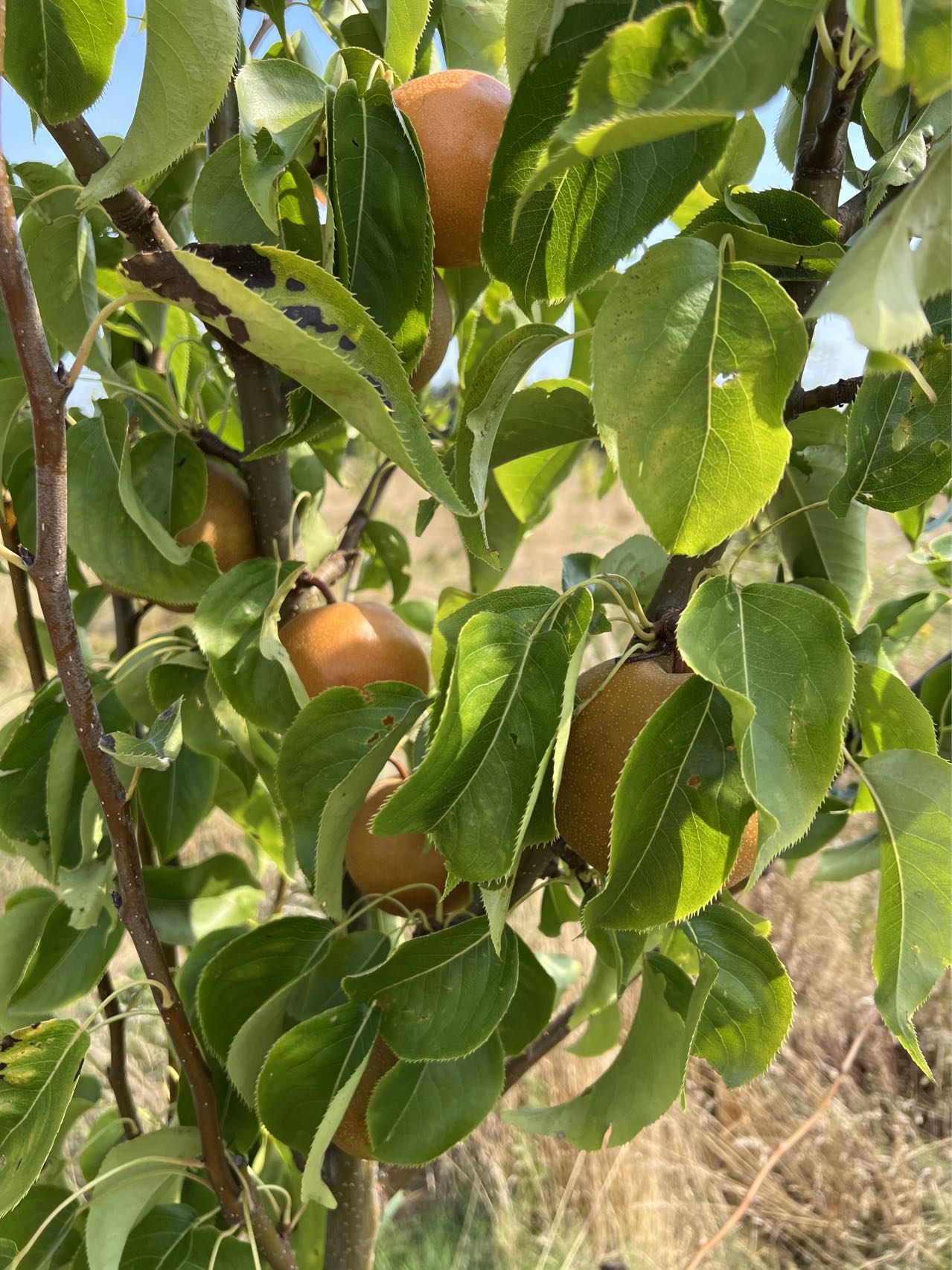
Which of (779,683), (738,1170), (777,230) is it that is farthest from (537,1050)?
(738,1170)

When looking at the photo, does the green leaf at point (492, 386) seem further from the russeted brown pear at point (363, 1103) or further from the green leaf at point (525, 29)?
the russeted brown pear at point (363, 1103)

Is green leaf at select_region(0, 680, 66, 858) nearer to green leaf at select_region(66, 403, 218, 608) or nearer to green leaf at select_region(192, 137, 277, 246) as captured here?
green leaf at select_region(66, 403, 218, 608)

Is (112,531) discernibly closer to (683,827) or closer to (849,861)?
(683,827)

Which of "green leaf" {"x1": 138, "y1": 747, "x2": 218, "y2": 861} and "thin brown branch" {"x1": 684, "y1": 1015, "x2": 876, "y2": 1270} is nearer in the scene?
"green leaf" {"x1": 138, "y1": 747, "x2": 218, "y2": 861}

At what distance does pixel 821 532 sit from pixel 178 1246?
542 mm

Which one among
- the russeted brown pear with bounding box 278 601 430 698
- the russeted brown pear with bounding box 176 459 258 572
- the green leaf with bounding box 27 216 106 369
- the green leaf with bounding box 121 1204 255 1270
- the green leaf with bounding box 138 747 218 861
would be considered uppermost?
the green leaf with bounding box 27 216 106 369

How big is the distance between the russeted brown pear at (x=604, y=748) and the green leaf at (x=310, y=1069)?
162mm

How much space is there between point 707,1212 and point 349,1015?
1512mm

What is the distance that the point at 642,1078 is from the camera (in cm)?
53

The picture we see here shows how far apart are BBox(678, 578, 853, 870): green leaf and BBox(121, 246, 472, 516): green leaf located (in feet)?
0.36

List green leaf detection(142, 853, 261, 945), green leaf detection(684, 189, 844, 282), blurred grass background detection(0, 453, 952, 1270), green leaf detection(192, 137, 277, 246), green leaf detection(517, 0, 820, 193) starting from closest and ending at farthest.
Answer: green leaf detection(517, 0, 820, 193)
green leaf detection(684, 189, 844, 282)
green leaf detection(192, 137, 277, 246)
green leaf detection(142, 853, 261, 945)
blurred grass background detection(0, 453, 952, 1270)

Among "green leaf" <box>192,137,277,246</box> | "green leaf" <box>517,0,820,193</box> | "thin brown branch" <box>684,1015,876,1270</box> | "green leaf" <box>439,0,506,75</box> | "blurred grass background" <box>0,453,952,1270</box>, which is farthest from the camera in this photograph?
"blurred grass background" <box>0,453,952,1270</box>

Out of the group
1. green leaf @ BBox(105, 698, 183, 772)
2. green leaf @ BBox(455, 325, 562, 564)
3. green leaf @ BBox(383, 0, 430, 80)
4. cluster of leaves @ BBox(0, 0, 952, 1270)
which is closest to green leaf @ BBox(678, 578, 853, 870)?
cluster of leaves @ BBox(0, 0, 952, 1270)

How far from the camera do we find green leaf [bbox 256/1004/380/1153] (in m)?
0.51
